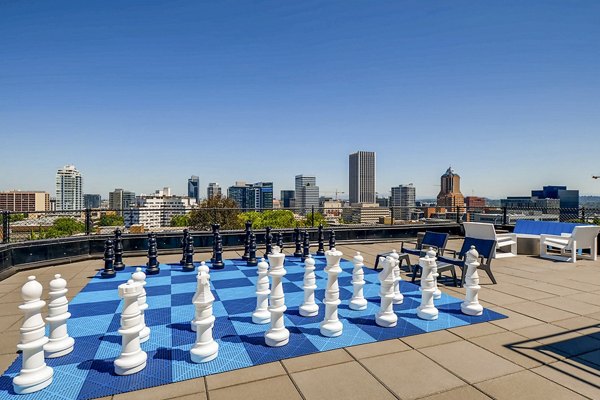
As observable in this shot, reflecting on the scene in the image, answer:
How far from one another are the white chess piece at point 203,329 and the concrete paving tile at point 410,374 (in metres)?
1.44

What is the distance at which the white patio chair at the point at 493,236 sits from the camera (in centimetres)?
816

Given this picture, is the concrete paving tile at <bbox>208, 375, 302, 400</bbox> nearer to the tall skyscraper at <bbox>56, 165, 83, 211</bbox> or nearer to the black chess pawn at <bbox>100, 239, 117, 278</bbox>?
the black chess pawn at <bbox>100, 239, 117, 278</bbox>

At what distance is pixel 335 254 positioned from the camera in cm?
404

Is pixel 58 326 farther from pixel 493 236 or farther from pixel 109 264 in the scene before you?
pixel 493 236

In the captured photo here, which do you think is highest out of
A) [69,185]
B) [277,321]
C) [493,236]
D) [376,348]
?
[69,185]

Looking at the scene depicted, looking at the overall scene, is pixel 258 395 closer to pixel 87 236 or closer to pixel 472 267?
pixel 472 267

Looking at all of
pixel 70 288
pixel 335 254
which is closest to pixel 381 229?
pixel 335 254

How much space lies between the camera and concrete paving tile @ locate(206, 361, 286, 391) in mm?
2775

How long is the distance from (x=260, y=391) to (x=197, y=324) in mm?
882

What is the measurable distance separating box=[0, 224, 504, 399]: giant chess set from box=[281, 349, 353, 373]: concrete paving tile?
101 mm

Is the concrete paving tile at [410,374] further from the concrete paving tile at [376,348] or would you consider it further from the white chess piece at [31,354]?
the white chess piece at [31,354]

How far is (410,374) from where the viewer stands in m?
2.93

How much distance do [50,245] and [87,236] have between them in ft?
2.99

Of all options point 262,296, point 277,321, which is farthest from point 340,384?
point 262,296
